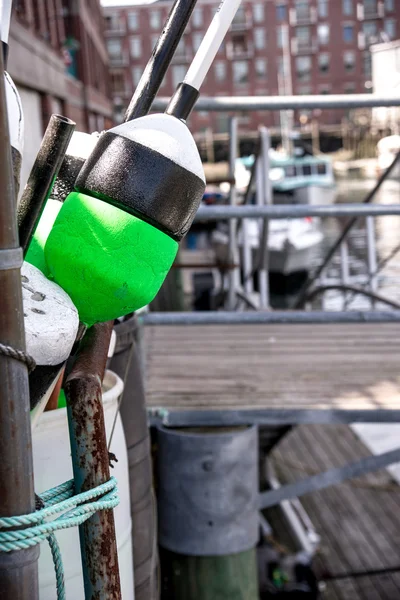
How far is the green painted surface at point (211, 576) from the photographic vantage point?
10.00 ft

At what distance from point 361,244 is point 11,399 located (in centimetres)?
2816

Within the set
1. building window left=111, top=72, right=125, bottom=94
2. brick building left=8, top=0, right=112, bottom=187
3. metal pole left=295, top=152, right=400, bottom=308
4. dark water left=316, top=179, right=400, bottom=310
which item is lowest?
dark water left=316, top=179, right=400, bottom=310

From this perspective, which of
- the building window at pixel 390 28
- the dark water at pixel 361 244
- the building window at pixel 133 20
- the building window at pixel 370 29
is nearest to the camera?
the dark water at pixel 361 244

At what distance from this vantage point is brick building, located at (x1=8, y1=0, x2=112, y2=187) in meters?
8.52

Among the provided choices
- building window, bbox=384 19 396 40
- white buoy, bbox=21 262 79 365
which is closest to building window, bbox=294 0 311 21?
building window, bbox=384 19 396 40

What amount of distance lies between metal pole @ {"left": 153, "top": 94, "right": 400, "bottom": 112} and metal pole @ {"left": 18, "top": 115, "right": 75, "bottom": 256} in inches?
70.4

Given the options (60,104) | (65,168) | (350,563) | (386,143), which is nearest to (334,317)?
(65,168)

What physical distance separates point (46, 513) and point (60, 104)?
1311 cm

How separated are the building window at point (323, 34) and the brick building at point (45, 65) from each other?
185ft

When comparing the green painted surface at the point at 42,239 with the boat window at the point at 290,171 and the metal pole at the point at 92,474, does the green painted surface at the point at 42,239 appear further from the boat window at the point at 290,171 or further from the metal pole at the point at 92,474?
the boat window at the point at 290,171

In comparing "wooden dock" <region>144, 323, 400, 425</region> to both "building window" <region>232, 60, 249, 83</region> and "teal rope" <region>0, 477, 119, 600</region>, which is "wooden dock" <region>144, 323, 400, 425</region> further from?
"building window" <region>232, 60, 249, 83</region>

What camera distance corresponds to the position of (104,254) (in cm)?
136

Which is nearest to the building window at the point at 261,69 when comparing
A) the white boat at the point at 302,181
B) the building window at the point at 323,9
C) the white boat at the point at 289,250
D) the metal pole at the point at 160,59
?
the building window at the point at 323,9

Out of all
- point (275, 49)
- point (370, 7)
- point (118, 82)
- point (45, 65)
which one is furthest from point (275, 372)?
point (370, 7)
